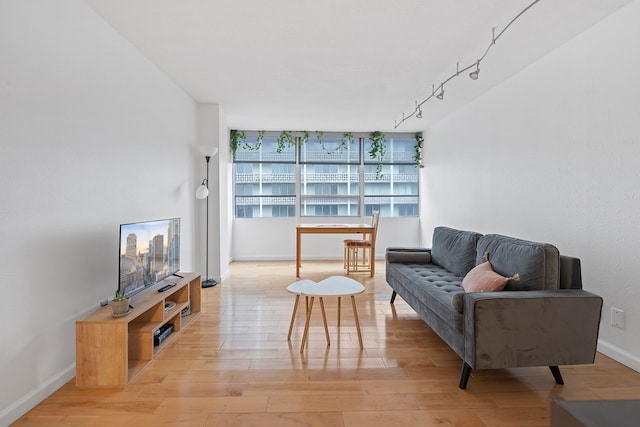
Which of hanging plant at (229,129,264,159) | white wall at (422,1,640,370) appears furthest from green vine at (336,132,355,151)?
white wall at (422,1,640,370)

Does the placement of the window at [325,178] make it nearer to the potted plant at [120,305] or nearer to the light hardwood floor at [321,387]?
the light hardwood floor at [321,387]

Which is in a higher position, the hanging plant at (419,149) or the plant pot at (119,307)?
→ the hanging plant at (419,149)

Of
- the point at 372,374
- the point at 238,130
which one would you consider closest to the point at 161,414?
the point at 372,374

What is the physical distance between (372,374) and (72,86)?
2.73 m

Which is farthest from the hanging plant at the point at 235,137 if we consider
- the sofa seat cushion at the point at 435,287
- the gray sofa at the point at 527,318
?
the gray sofa at the point at 527,318

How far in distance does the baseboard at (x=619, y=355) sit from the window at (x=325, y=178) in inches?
179

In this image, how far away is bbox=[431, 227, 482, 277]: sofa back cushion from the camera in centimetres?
319

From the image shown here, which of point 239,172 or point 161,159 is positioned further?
point 239,172

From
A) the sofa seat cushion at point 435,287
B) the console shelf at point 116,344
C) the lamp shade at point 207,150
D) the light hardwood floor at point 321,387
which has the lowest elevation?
the light hardwood floor at point 321,387

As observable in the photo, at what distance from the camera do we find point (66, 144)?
2135mm

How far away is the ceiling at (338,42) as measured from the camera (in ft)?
7.75

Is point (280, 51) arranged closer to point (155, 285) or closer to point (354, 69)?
point (354, 69)

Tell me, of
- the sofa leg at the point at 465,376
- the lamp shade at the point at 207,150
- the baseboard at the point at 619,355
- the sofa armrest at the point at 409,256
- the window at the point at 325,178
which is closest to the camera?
the sofa leg at the point at 465,376

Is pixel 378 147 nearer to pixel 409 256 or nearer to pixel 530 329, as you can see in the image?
pixel 409 256
